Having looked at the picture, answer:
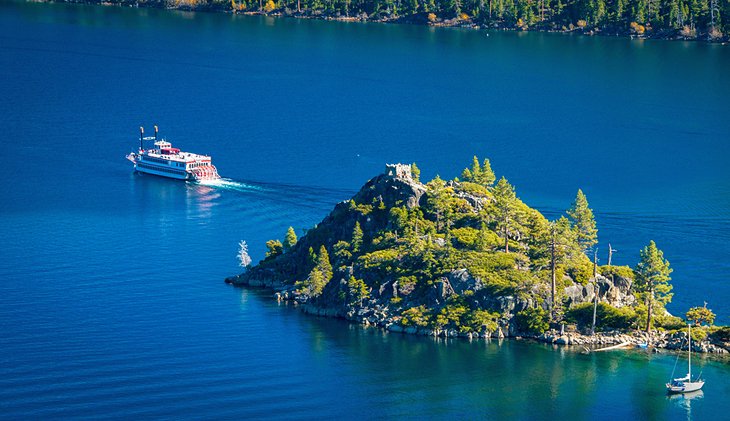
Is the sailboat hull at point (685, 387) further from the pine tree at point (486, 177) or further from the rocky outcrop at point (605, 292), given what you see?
the pine tree at point (486, 177)

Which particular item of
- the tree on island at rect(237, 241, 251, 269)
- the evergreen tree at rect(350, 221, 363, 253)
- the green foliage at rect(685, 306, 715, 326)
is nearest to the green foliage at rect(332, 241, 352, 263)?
the evergreen tree at rect(350, 221, 363, 253)

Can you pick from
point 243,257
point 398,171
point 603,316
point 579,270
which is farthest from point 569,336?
point 243,257

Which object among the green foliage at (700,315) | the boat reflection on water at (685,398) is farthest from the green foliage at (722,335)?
the boat reflection on water at (685,398)

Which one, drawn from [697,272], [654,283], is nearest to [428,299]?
[654,283]

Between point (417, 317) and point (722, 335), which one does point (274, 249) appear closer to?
point (417, 317)

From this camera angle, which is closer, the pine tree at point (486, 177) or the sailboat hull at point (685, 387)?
the sailboat hull at point (685, 387)
